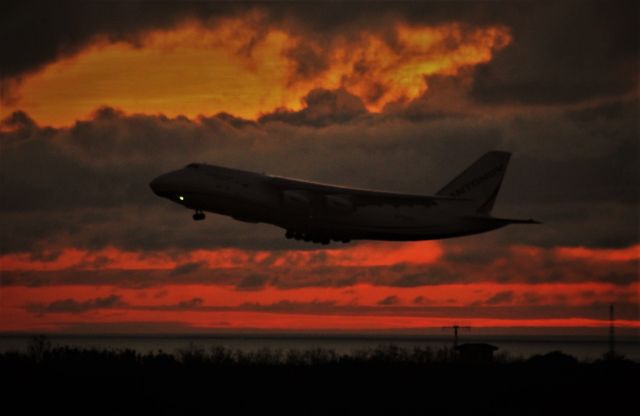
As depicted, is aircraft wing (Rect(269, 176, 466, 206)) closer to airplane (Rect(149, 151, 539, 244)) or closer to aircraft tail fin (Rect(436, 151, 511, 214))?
airplane (Rect(149, 151, 539, 244))

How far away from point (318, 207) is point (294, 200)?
70.5 inches

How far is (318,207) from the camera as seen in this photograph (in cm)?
6581

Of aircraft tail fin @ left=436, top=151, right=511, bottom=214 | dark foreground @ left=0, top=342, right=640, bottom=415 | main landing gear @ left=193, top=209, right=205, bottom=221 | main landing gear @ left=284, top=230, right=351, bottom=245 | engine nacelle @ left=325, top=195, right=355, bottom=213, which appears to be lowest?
dark foreground @ left=0, top=342, right=640, bottom=415

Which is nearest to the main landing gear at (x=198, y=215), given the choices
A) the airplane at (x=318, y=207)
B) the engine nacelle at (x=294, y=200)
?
the airplane at (x=318, y=207)

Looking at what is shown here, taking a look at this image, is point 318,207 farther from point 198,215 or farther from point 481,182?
point 481,182

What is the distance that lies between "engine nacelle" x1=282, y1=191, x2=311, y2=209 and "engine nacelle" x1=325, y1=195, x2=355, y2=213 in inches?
45.7

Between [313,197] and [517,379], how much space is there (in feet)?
66.5

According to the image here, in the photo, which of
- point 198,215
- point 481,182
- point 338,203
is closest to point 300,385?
point 198,215

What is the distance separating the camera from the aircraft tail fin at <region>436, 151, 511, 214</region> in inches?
2876

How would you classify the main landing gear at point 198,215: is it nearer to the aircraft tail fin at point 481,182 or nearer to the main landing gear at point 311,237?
the main landing gear at point 311,237

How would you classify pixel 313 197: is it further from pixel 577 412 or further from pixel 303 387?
pixel 577 412

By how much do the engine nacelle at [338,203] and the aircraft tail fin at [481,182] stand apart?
10.3 metres

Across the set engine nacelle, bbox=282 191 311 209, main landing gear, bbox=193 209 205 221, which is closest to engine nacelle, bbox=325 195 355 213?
engine nacelle, bbox=282 191 311 209

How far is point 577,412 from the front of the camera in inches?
1708
